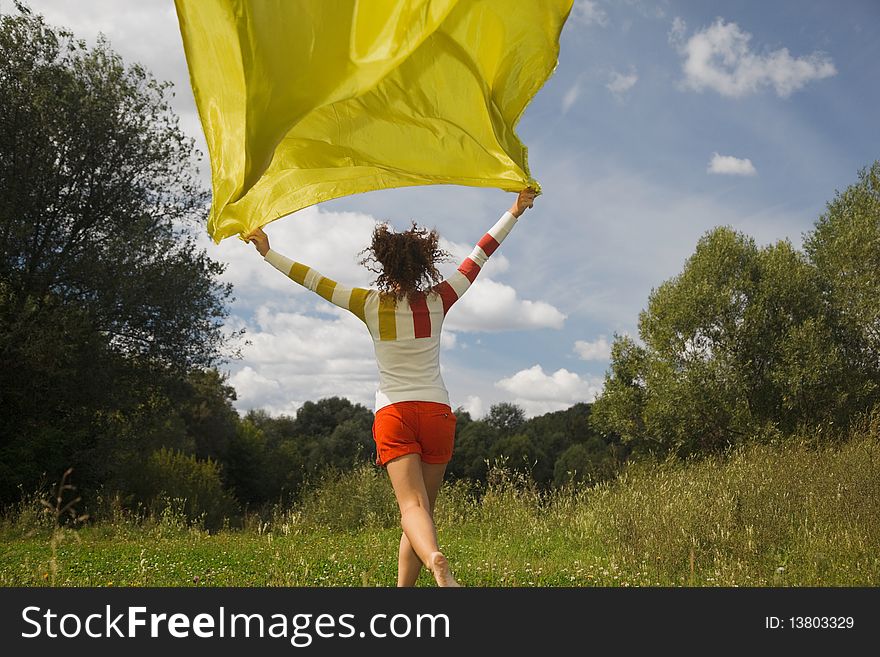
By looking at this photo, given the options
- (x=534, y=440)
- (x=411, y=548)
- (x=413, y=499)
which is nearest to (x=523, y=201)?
(x=413, y=499)

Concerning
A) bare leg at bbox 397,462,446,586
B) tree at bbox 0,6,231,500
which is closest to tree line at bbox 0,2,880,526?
tree at bbox 0,6,231,500

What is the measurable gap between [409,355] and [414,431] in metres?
0.40

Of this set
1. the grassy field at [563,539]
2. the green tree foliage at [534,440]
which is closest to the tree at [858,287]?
the green tree foliage at [534,440]

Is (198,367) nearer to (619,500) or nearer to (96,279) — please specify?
(96,279)

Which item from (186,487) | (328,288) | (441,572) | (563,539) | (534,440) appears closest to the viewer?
(441,572)

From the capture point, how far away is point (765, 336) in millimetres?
25906

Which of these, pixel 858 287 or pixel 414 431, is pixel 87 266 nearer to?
pixel 414 431

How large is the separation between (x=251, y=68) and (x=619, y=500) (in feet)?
21.9

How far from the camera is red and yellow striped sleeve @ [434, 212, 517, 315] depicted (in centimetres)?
385

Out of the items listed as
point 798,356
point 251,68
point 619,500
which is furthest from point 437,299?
point 798,356

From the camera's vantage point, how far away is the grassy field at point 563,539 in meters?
5.93

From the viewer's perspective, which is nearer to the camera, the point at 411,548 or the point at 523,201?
the point at 411,548

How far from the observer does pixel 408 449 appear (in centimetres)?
358

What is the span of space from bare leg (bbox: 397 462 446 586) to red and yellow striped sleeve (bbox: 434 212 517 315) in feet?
2.75
